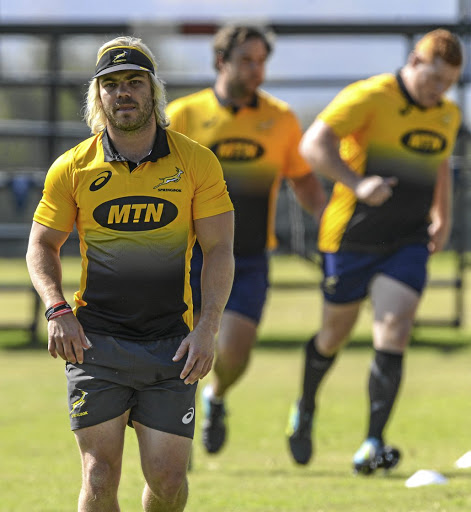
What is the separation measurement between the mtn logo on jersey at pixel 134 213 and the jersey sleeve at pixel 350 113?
Answer: 8.49 feet

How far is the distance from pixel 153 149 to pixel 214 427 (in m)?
3.43

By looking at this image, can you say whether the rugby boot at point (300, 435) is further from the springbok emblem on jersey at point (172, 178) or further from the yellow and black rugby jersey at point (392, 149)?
the springbok emblem on jersey at point (172, 178)

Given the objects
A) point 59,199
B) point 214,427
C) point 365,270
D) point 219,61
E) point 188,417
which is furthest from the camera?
point 214,427

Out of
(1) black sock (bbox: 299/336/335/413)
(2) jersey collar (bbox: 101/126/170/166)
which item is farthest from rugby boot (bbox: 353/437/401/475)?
(2) jersey collar (bbox: 101/126/170/166)

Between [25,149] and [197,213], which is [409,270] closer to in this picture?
[197,213]

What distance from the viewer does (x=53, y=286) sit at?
13.6 feet

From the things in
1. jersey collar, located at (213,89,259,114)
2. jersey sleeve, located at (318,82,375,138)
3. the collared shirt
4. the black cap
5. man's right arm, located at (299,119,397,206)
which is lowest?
man's right arm, located at (299,119,397,206)

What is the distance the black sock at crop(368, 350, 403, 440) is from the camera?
6.52 meters

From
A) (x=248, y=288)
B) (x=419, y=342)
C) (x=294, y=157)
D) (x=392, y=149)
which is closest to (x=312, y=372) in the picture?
(x=248, y=288)

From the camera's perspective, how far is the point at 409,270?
656 cm

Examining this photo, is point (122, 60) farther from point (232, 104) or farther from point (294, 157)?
point (294, 157)

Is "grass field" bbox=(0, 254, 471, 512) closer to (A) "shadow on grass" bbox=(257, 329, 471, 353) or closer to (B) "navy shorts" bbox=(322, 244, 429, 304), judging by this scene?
(A) "shadow on grass" bbox=(257, 329, 471, 353)

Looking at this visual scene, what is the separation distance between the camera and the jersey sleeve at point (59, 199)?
4168 mm

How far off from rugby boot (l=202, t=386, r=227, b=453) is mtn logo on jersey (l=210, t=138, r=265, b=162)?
1559 mm
